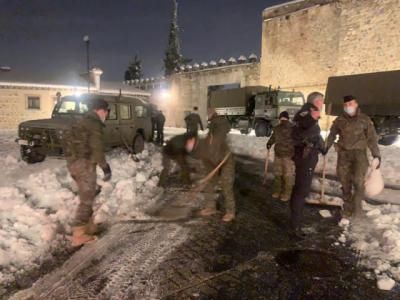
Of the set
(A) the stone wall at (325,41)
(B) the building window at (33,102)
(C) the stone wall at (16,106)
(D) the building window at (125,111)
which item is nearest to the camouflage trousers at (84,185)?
(D) the building window at (125,111)

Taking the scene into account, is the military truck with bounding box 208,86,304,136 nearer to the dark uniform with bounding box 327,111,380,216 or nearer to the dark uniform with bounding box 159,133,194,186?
the dark uniform with bounding box 159,133,194,186

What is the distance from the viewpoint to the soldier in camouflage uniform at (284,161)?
6789mm

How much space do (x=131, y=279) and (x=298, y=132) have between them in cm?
279

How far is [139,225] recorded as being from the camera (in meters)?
5.06

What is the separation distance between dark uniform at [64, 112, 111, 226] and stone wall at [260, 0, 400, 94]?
1995 centimetres

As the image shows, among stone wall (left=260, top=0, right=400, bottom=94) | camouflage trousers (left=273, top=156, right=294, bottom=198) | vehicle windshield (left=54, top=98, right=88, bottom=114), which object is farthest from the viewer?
stone wall (left=260, top=0, right=400, bottom=94)

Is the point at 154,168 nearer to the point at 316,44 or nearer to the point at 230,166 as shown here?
the point at 230,166

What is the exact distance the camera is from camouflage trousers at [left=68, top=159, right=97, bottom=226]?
443 cm

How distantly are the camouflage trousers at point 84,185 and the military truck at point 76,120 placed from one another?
11.2 ft

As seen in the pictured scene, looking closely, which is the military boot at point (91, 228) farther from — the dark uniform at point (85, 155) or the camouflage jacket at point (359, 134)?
the camouflage jacket at point (359, 134)

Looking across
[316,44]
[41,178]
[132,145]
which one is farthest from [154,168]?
[316,44]

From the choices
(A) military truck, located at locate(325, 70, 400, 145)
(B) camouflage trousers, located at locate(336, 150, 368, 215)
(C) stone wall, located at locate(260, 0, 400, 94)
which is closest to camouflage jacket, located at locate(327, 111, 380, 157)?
(B) camouflage trousers, located at locate(336, 150, 368, 215)

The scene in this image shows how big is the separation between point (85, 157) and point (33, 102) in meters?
26.5

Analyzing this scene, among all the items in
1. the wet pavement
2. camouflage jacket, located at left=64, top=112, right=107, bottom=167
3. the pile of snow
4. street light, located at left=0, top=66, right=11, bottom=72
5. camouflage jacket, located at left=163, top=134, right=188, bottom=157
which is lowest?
the wet pavement
